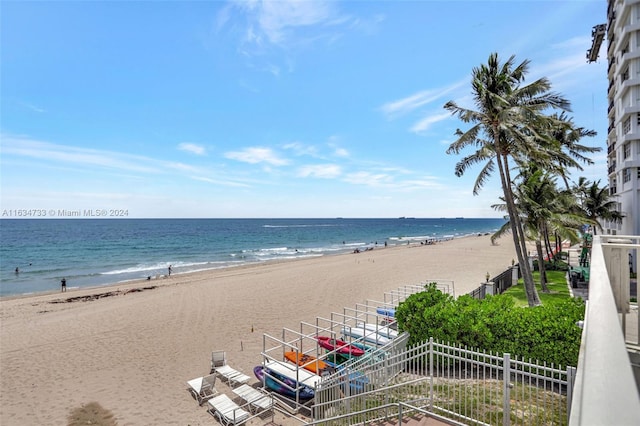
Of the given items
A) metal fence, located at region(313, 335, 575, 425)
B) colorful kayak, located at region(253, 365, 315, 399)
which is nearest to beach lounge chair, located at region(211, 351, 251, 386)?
colorful kayak, located at region(253, 365, 315, 399)

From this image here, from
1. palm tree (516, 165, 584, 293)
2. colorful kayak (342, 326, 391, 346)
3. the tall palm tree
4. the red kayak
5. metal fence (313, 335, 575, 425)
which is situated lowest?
the red kayak

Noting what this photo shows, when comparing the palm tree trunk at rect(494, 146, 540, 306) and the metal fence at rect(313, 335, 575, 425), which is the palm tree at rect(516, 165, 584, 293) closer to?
the palm tree trunk at rect(494, 146, 540, 306)

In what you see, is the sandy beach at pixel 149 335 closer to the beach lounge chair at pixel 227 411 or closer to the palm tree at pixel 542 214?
the beach lounge chair at pixel 227 411

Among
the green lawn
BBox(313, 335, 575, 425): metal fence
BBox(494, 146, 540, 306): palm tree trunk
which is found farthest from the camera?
the green lawn

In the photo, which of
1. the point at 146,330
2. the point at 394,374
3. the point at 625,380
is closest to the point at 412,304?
the point at 394,374

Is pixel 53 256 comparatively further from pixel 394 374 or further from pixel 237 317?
pixel 394 374

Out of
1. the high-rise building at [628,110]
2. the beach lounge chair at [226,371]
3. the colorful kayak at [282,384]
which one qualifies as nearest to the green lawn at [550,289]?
the high-rise building at [628,110]

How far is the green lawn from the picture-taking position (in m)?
19.2

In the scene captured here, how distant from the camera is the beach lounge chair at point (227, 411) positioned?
10.1 meters

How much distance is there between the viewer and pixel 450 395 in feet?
27.9

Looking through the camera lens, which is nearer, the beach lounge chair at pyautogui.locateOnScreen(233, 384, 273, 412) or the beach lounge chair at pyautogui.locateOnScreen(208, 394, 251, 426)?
the beach lounge chair at pyautogui.locateOnScreen(208, 394, 251, 426)

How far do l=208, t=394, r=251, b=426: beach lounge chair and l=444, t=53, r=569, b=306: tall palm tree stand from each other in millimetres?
14414

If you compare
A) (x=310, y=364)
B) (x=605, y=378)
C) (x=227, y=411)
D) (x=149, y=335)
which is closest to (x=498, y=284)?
(x=310, y=364)

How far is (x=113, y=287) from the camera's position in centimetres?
3453
